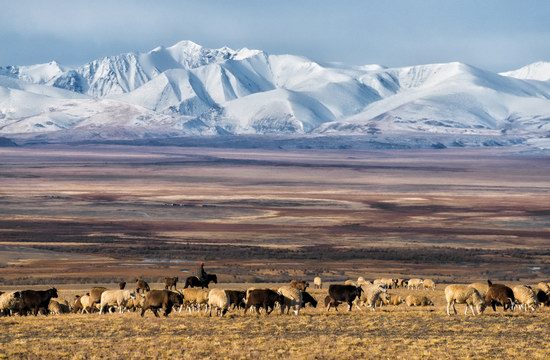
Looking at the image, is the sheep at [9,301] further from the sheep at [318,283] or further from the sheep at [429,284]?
the sheep at [429,284]

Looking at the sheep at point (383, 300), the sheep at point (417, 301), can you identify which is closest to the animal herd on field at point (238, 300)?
the sheep at point (383, 300)

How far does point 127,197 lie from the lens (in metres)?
116

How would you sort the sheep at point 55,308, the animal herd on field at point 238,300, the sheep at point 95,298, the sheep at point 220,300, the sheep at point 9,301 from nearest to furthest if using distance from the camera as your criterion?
1. the sheep at point 220,300
2. the animal herd on field at point 238,300
3. the sheep at point 9,301
4. the sheep at point 95,298
5. the sheep at point 55,308

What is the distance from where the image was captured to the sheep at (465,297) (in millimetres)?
30969

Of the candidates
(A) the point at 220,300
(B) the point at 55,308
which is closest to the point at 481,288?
(A) the point at 220,300

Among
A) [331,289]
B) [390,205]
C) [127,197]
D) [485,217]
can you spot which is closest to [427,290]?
[331,289]

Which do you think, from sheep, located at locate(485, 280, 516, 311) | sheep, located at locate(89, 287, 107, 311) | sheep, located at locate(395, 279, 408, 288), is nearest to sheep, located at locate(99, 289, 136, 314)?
sheep, located at locate(89, 287, 107, 311)

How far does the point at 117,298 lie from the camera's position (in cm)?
3225

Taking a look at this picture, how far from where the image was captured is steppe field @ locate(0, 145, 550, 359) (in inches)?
1003

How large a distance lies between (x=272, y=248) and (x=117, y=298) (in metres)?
38.6

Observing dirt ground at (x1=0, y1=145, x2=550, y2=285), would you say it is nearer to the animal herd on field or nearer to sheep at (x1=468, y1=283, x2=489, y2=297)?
the animal herd on field

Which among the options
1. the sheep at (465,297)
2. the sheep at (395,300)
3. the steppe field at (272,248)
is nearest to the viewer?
the steppe field at (272,248)

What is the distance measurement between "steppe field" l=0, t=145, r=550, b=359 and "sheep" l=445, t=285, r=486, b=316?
0.42 meters

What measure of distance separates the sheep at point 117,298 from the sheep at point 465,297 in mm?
8953
